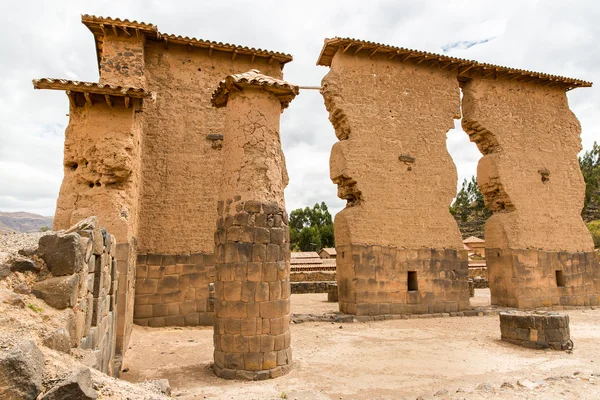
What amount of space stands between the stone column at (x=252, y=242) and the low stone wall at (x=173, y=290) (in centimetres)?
325

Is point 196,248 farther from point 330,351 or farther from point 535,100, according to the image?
point 535,100

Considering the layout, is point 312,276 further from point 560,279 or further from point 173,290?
point 173,290

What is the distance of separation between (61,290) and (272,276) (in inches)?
134

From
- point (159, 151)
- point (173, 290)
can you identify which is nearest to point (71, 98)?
point (159, 151)

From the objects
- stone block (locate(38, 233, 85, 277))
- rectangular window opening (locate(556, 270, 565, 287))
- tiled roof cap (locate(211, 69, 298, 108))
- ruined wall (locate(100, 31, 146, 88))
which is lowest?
rectangular window opening (locate(556, 270, 565, 287))

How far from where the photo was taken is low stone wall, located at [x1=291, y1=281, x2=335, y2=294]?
17359 mm

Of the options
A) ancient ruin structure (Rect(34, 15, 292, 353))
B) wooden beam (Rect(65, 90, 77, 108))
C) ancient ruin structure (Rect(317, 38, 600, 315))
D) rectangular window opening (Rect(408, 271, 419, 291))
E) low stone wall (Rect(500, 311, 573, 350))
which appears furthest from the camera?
rectangular window opening (Rect(408, 271, 419, 291))

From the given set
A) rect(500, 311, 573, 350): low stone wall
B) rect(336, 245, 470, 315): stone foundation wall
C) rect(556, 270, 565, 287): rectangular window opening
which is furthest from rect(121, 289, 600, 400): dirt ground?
rect(556, 270, 565, 287): rectangular window opening

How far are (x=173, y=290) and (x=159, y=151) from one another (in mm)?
3403

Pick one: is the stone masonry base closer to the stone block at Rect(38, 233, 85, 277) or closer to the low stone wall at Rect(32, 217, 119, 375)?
the low stone wall at Rect(32, 217, 119, 375)

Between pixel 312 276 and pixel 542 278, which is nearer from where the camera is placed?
pixel 542 278

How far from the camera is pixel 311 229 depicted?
46.0 meters

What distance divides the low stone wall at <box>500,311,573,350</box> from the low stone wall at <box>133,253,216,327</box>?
21.8 ft

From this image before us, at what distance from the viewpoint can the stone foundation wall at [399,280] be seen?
32.8 feet
